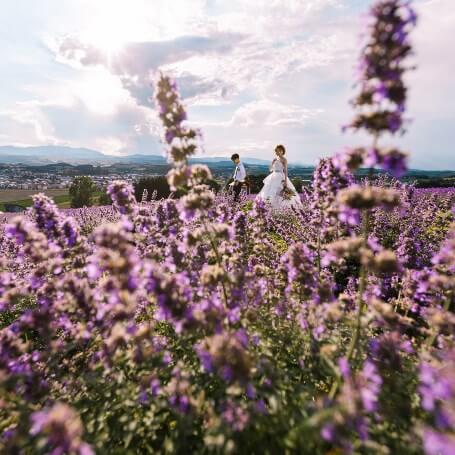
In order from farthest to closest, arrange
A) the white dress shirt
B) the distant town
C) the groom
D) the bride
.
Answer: the distant town → the white dress shirt → the groom → the bride

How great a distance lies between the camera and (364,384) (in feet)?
8.37

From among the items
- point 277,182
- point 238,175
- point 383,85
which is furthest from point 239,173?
point 383,85

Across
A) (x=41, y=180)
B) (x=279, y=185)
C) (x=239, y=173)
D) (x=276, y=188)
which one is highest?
(x=239, y=173)

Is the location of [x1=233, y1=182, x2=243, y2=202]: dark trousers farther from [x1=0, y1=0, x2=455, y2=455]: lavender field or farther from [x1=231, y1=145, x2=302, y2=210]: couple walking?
[x1=0, y1=0, x2=455, y2=455]: lavender field

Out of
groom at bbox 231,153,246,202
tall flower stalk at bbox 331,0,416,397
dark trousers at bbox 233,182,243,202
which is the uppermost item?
tall flower stalk at bbox 331,0,416,397

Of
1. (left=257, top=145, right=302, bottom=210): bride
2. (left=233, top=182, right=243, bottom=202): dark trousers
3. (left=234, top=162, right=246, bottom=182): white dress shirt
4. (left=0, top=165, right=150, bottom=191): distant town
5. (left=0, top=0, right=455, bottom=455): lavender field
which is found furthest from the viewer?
(left=0, top=165, right=150, bottom=191): distant town

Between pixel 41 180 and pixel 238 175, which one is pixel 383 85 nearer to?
pixel 238 175

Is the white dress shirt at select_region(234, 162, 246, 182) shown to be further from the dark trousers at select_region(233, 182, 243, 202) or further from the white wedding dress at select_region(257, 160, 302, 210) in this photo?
the white wedding dress at select_region(257, 160, 302, 210)

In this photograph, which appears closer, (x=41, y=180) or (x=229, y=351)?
(x=229, y=351)

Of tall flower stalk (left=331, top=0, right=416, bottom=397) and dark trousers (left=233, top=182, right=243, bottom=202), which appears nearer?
tall flower stalk (left=331, top=0, right=416, bottom=397)

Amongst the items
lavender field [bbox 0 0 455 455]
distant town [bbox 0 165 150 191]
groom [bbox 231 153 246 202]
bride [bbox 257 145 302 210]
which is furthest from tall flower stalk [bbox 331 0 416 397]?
distant town [bbox 0 165 150 191]

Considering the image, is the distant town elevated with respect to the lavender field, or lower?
lower

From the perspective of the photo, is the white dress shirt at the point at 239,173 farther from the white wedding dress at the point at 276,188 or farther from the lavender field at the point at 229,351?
the lavender field at the point at 229,351

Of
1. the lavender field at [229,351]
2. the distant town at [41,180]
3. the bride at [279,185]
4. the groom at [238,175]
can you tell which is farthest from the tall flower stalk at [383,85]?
the distant town at [41,180]
